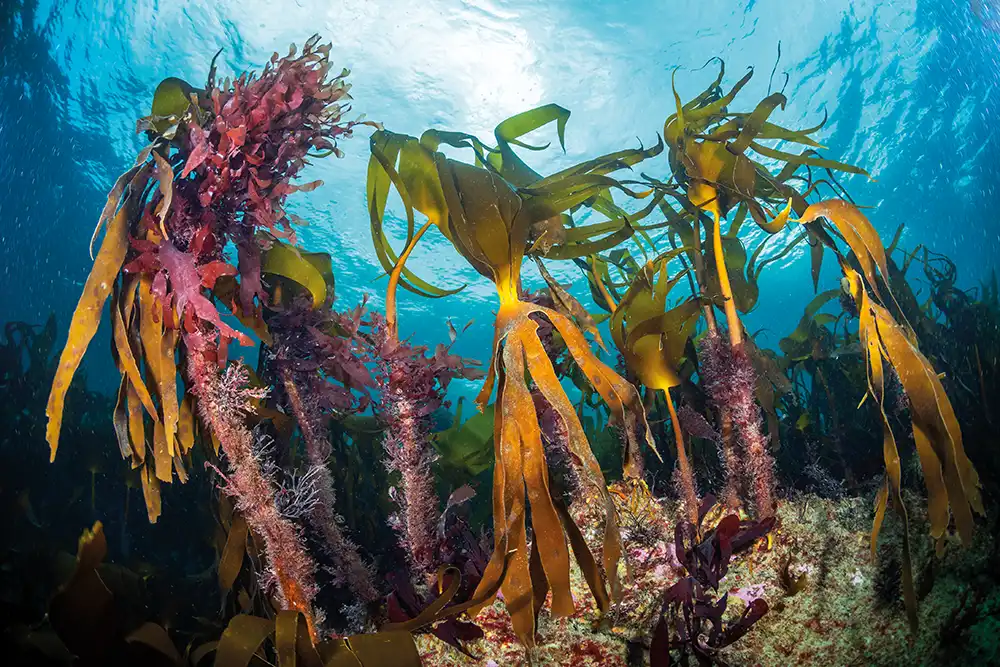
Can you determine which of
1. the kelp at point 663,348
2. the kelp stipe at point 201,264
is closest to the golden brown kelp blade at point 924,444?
the kelp at point 663,348

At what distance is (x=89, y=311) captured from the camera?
135 cm

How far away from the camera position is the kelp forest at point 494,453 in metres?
1.33

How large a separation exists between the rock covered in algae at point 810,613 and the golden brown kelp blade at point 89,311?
58.6 inches

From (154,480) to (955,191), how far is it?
29246mm

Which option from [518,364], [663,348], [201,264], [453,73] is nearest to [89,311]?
[201,264]

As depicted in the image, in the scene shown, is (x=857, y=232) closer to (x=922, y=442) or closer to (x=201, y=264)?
(x=922, y=442)

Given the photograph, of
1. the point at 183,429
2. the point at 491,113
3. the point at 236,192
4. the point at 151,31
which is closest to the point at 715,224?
the point at 236,192

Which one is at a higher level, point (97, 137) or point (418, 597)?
point (97, 137)

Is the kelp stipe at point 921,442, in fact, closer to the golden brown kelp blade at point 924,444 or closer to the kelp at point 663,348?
the golden brown kelp blade at point 924,444

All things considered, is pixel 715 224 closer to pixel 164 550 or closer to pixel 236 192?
pixel 236 192

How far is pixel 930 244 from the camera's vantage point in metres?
23.6

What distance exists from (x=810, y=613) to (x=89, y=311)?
2.82 metres

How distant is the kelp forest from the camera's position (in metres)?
1.33

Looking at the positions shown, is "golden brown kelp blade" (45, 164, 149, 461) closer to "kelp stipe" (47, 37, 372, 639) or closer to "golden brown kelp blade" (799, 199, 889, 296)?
"kelp stipe" (47, 37, 372, 639)
